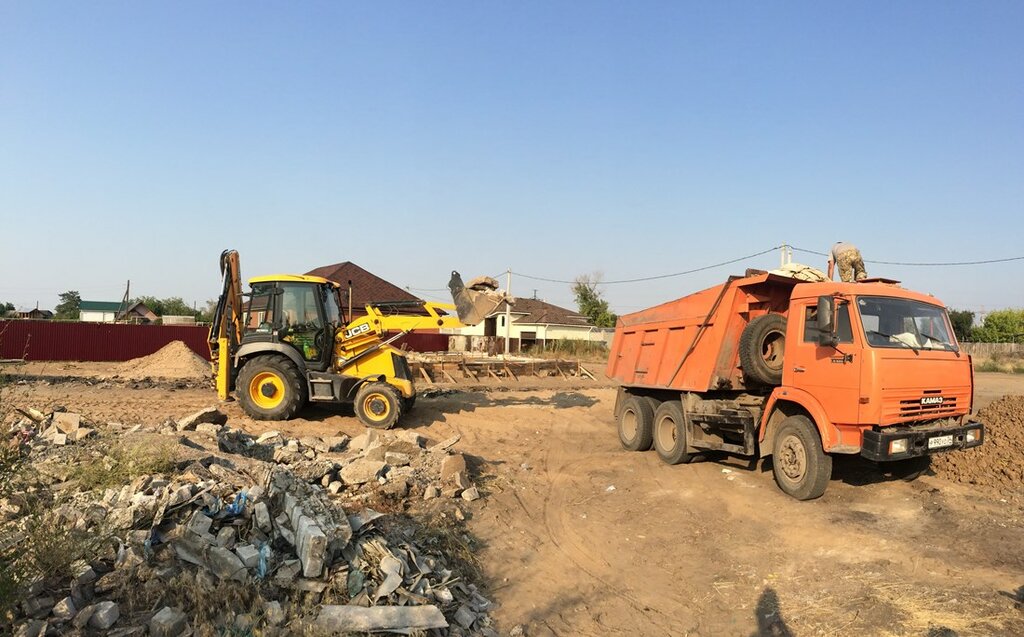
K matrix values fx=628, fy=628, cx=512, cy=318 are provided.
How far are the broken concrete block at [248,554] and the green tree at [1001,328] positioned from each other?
49.4 m

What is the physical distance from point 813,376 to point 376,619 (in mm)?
5476

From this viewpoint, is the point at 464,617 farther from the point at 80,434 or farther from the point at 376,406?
the point at 376,406

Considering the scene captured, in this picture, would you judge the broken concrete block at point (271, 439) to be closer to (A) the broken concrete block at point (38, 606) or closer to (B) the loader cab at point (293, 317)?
(B) the loader cab at point (293, 317)

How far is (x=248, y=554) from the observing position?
14.9 ft

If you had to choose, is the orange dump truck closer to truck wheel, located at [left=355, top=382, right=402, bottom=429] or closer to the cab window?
the cab window

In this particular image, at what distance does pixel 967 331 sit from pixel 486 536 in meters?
51.5

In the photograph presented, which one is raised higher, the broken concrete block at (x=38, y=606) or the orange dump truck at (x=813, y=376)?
the orange dump truck at (x=813, y=376)

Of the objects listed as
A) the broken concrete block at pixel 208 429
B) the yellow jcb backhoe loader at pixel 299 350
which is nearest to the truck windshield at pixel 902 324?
the yellow jcb backhoe loader at pixel 299 350

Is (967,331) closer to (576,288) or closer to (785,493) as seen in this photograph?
(576,288)

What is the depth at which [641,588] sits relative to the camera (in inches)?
216

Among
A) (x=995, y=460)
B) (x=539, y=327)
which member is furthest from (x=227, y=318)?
(x=539, y=327)

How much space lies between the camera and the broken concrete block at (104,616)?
363cm

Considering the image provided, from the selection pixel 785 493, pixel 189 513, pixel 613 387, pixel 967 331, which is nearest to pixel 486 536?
pixel 189 513

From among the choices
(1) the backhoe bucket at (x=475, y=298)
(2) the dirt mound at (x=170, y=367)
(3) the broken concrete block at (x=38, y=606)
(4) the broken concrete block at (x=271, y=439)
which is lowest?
A: (3) the broken concrete block at (x=38, y=606)
